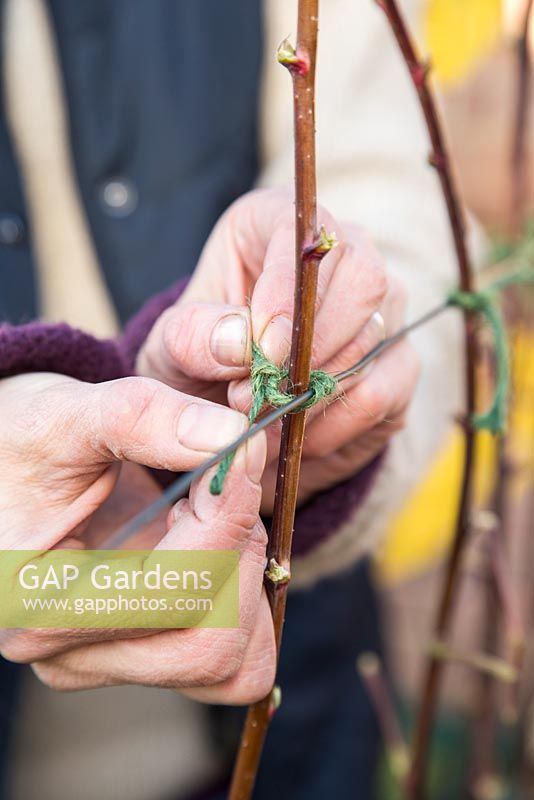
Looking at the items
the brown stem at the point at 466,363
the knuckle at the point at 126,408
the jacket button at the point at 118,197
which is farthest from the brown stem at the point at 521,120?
the knuckle at the point at 126,408

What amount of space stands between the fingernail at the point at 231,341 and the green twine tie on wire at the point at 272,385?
0.01 metres

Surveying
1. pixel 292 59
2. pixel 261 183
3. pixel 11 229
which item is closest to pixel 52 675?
pixel 292 59

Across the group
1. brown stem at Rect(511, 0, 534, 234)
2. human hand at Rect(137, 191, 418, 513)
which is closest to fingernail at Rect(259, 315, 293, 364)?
human hand at Rect(137, 191, 418, 513)

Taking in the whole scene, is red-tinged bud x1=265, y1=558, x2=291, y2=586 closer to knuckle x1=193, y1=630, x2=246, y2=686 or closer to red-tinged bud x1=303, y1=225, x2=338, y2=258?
knuckle x1=193, y1=630, x2=246, y2=686

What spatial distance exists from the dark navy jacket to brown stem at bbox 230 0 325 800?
1.38 ft

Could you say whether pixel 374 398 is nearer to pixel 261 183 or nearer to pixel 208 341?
pixel 208 341

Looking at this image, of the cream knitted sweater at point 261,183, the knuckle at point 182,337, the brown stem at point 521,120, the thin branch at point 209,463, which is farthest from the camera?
the cream knitted sweater at point 261,183

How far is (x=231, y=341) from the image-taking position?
38cm

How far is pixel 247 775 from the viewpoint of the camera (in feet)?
1.32

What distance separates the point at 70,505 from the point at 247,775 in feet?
0.52

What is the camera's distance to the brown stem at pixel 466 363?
41cm

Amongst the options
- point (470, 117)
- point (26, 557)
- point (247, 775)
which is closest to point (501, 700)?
point (247, 775)

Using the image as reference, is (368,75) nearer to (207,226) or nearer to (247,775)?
(207,226)

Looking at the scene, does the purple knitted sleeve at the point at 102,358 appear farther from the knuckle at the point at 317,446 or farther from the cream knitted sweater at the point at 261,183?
the cream knitted sweater at the point at 261,183
